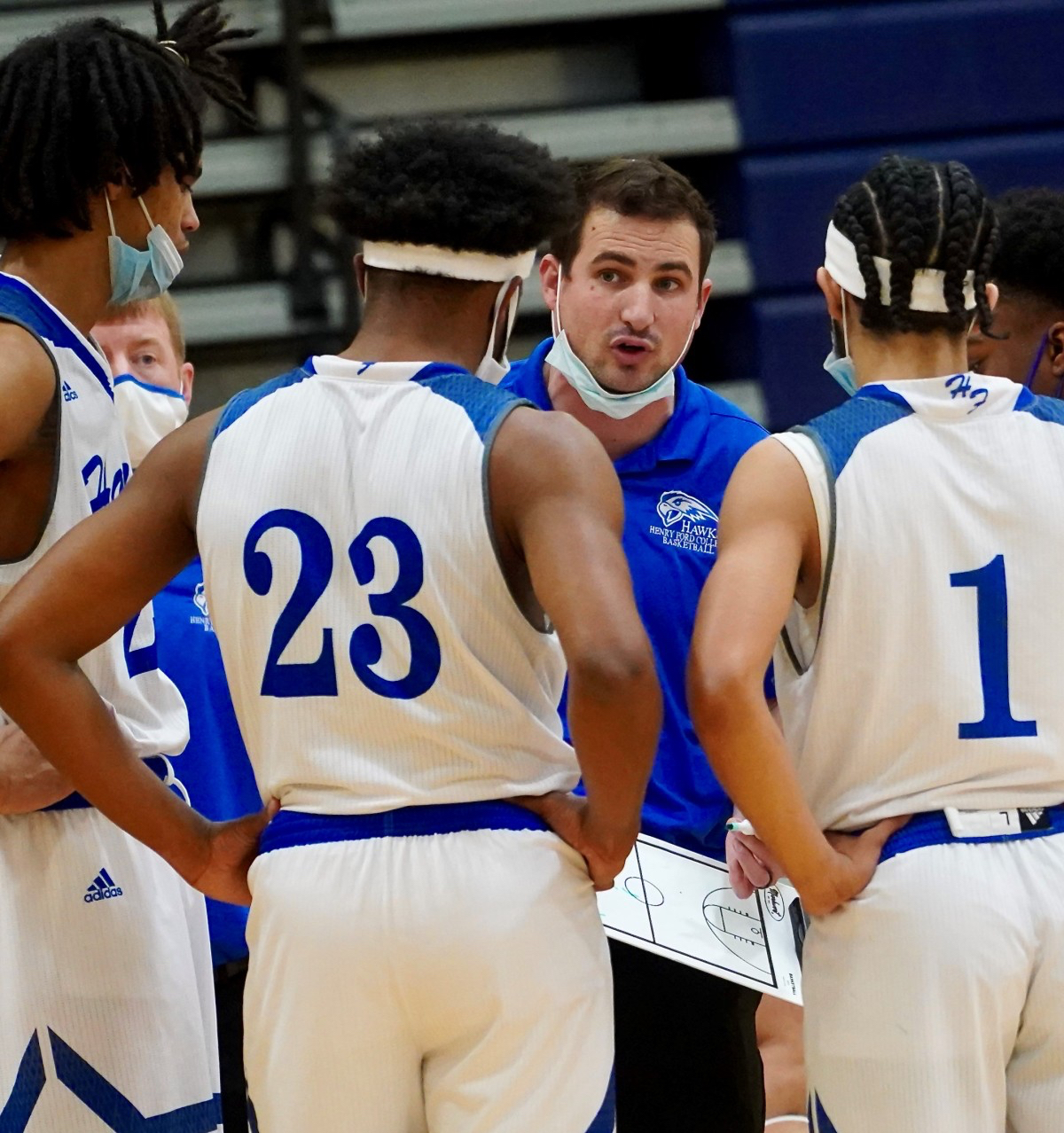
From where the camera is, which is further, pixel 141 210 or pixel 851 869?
pixel 141 210

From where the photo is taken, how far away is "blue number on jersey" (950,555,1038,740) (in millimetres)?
2309

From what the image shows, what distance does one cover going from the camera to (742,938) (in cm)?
275

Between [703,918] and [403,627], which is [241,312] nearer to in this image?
[703,918]

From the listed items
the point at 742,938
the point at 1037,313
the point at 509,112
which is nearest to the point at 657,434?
the point at 1037,313

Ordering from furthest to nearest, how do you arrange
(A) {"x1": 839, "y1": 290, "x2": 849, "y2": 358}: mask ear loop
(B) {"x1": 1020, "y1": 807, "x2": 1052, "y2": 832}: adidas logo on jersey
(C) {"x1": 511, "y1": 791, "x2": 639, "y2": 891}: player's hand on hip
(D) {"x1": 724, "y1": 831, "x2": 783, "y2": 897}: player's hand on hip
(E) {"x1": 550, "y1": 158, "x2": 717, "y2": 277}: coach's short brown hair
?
1. (E) {"x1": 550, "y1": 158, "x2": 717, "y2": 277}: coach's short brown hair
2. (D) {"x1": 724, "y1": 831, "x2": 783, "y2": 897}: player's hand on hip
3. (A) {"x1": 839, "y1": 290, "x2": 849, "y2": 358}: mask ear loop
4. (B) {"x1": 1020, "y1": 807, "x2": 1052, "y2": 832}: adidas logo on jersey
5. (C) {"x1": 511, "y1": 791, "x2": 639, "y2": 891}: player's hand on hip

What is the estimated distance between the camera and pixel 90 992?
2.45 metres

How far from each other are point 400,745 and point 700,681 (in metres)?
0.40

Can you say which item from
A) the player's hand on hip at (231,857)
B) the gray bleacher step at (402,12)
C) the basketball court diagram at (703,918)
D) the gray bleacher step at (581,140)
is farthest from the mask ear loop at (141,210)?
the gray bleacher step at (402,12)

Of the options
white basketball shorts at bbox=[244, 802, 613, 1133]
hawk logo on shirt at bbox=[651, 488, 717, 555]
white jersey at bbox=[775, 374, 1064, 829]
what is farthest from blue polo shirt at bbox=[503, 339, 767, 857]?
white basketball shorts at bbox=[244, 802, 613, 1133]

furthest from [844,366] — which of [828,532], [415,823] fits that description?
[415,823]

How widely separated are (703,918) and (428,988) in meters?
0.77

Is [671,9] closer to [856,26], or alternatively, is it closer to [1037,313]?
[856,26]

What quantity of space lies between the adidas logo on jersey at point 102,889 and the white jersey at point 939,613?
106cm

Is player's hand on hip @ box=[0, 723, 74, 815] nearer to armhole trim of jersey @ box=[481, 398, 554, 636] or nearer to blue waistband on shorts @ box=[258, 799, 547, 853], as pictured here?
blue waistband on shorts @ box=[258, 799, 547, 853]
